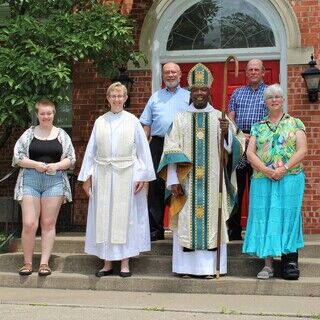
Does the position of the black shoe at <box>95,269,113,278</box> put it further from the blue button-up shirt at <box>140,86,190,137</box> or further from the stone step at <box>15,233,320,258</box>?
the blue button-up shirt at <box>140,86,190,137</box>

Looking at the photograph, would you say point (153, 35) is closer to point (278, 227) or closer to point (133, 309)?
point (278, 227)

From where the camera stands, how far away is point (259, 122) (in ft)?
20.7

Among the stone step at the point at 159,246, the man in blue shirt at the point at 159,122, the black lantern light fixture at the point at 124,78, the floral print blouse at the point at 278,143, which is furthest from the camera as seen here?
the black lantern light fixture at the point at 124,78

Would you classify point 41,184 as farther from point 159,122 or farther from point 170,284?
point 170,284

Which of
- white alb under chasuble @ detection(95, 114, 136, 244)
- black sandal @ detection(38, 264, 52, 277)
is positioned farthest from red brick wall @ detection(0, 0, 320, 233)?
white alb under chasuble @ detection(95, 114, 136, 244)

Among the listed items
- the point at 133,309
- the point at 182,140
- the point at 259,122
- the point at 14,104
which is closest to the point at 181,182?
the point at 182,140

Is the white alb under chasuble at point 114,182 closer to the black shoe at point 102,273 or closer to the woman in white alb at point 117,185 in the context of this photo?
the woman in white alb at point 117,185

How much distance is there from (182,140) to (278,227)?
4.25ft

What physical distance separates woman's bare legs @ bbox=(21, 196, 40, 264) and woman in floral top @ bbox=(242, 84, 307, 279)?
7.16 feet

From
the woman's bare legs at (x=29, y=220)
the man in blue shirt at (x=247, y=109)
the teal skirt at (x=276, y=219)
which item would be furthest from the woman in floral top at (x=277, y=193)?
the woman's bare legs at (x=29, y=220)

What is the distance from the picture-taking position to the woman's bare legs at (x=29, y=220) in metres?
6.50

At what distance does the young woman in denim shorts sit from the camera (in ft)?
21.4

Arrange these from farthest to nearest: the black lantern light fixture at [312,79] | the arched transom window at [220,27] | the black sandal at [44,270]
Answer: the arched transom window at [220,27]
the black lantern light fixture at [312,79]
the black sandal at [44,270]

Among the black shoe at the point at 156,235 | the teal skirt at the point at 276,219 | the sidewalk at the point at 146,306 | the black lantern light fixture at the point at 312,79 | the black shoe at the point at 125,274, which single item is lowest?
the sidewalk at the point at 146,306
